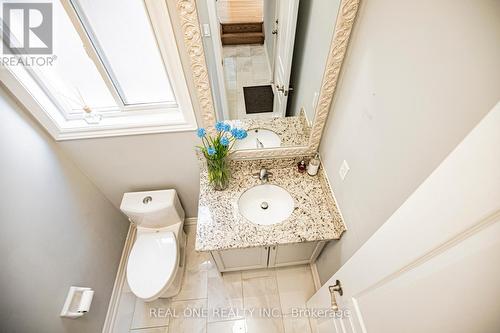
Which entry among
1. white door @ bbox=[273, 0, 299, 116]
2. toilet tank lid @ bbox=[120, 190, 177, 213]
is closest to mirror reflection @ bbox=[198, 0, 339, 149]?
white door @ bbox=[273, 0, 299, 116]

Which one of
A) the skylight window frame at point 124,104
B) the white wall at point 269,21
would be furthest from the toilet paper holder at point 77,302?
the white wall at point 269,21

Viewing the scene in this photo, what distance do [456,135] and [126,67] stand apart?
1.49m

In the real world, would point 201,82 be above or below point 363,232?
above

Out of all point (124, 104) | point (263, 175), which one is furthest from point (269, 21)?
point (124, 104)

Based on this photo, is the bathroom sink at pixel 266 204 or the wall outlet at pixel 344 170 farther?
the bathroom sink at pixel 266 204

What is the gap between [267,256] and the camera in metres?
1.61

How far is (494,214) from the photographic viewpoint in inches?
14.1

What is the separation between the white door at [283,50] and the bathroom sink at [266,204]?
517 millimetres

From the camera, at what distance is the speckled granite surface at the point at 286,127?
4.63 feet

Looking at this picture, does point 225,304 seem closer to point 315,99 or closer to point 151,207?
point 151,207

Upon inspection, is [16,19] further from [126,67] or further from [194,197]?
[194,197]

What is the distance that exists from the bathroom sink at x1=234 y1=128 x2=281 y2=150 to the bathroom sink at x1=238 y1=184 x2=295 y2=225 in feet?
0.90

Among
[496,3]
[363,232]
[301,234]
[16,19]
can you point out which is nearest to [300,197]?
[301,234]

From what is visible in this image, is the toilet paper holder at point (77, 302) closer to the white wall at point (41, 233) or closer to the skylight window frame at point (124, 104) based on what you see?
the white wall at point (41, 233)
